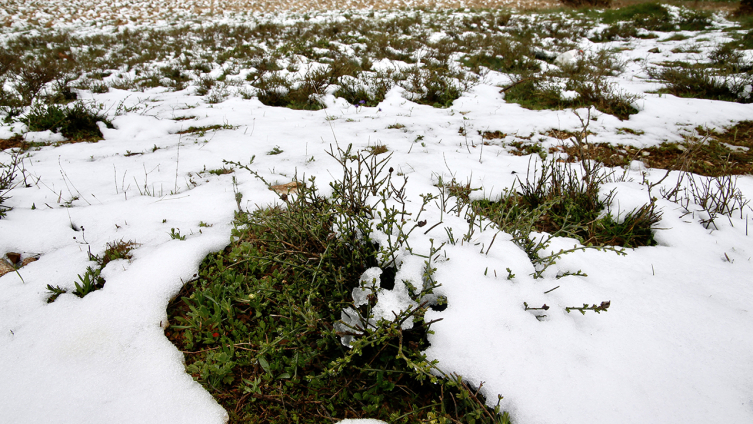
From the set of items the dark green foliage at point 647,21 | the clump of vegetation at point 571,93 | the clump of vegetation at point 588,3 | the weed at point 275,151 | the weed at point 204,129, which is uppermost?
the clump of vegetation at point 588,3

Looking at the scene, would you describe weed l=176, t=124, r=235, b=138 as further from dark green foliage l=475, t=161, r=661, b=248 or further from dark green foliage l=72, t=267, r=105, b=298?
dark green foliage l=475, t=161, r=661, b=248

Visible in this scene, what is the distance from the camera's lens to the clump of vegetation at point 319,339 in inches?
51.1

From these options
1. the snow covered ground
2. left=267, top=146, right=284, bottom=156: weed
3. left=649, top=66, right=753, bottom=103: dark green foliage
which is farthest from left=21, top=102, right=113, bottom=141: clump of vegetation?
left=649, top=66, right=753, bottom=103: dark green foliage

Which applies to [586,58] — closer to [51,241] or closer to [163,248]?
[163,248]

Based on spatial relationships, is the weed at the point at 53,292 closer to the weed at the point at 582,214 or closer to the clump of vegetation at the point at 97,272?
the clump of vegetation at the point at 97,272

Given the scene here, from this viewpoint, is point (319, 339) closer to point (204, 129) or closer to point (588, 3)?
point (204, 129)

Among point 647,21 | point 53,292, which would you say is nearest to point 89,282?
point 53,292

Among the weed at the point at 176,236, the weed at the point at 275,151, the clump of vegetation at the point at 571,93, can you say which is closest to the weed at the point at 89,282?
the weed at the point at 176,236

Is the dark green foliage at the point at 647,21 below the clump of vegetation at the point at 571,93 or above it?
above

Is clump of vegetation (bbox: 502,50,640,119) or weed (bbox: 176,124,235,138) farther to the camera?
clump of vegetation (bbox: 502,50,640,119)

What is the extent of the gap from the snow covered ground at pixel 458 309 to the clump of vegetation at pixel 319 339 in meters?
0.09

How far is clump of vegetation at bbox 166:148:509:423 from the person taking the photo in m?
1.30

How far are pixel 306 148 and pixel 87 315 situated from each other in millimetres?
2352

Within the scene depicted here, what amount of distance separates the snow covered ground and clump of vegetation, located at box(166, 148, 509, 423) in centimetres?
9
